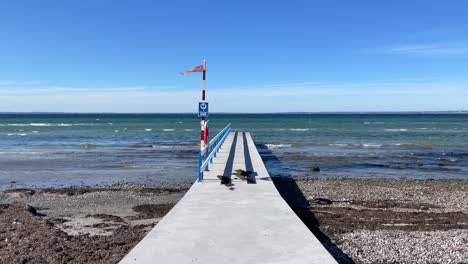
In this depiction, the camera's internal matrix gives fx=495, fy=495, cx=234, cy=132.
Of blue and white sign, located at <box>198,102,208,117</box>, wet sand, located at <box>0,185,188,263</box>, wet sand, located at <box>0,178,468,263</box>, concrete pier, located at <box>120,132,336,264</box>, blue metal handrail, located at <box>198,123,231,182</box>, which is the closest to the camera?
concrete pier, located at <box>120,132,336,264</box>

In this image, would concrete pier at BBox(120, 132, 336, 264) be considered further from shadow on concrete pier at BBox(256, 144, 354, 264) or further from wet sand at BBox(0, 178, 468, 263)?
wet sand at BBox(0, 178, 468, 263)

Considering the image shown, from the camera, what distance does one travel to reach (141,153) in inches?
1204

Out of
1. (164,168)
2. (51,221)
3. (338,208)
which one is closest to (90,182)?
(164,168)

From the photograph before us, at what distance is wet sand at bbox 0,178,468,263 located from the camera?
7.81 meters

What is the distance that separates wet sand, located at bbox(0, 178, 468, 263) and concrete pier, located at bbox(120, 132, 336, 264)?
0.78 m

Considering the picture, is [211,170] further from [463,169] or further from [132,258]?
[463,169]

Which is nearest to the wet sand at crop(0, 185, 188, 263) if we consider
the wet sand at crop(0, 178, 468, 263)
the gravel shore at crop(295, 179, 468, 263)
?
the wet sand at crop(0, 178, 468, 263)

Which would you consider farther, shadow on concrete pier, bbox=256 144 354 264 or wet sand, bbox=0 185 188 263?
shadow on concrete pier, bbox=256 144 354 264

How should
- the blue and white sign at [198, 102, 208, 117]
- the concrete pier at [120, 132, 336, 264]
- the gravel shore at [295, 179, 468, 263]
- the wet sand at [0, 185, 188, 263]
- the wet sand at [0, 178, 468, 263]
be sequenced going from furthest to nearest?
the blue and white sign at [198, 102, 208, 117] → the gravel shore at [295, 179, 468, 263] → the wet sand at [0, 178, 468, 263] → the wet sand at [0, 185, 188, 263] → the concrete pier at [120, 132, 336, 264]

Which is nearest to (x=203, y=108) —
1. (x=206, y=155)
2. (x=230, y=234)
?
(x=206, y=155)

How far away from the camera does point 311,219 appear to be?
10.8 m

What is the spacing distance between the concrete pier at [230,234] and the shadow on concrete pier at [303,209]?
656 mm

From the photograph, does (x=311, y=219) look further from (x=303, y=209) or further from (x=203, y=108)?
(x=203, y=108)

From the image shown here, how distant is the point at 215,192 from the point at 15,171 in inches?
522
